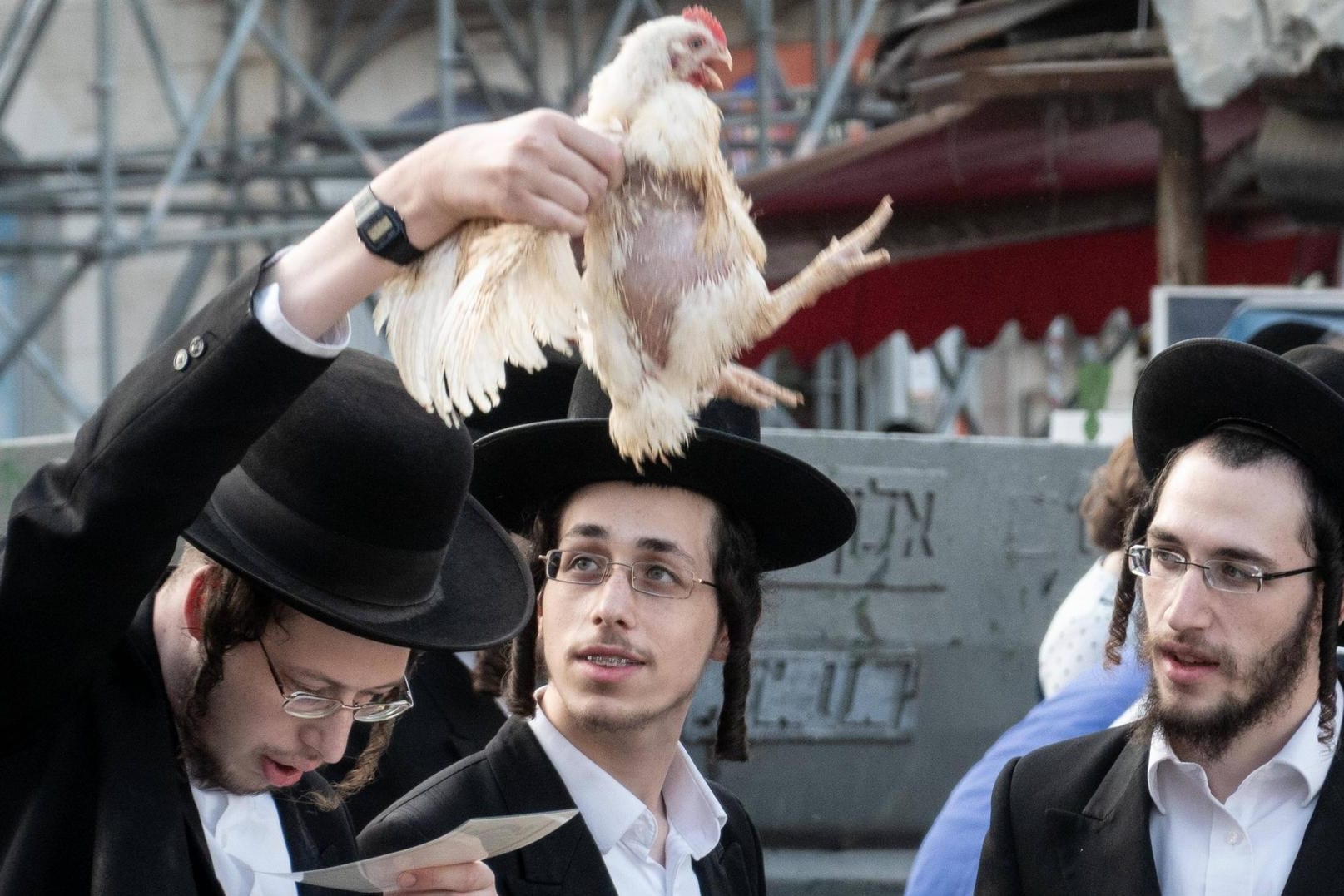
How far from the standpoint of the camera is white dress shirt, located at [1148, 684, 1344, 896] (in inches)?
103

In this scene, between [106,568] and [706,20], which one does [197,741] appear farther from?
[706,20]

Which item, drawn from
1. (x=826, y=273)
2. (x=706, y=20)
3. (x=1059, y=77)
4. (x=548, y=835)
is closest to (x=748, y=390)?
(x=826, y=273)

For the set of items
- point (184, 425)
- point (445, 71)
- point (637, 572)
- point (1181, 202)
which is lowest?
point (637, 572)

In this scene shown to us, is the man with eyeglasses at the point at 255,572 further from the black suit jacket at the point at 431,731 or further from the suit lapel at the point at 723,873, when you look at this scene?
the black suit jacket at the point at 431,731

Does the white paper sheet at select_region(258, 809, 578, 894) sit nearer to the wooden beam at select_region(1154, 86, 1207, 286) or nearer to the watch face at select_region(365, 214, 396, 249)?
the watch face at select_region(365, 214, 396, 249)

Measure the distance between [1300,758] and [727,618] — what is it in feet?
2.94

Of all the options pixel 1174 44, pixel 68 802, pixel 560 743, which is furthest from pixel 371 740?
pixel 1174 44

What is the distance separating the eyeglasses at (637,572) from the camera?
9.39ft

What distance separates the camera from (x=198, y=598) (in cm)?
213

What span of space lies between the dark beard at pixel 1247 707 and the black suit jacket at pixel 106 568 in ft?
4.63

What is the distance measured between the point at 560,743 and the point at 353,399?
0.93 metres

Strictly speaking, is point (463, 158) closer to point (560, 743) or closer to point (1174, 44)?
point (560, 743)

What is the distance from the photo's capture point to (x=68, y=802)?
1937mm

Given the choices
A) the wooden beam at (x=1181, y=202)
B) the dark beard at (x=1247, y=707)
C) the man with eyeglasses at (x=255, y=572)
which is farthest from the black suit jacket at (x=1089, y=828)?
the wooden beam at (x=1181, y=202)
